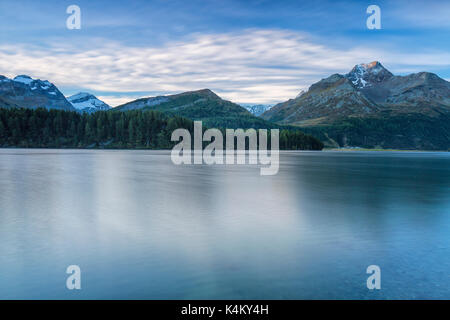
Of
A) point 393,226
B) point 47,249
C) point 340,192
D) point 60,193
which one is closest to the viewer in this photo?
point 47,249

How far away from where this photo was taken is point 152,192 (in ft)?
104

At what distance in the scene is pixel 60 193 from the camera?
3058 cm

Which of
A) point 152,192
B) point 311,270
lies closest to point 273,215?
point 311,270

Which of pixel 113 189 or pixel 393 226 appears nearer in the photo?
pixel 393 226

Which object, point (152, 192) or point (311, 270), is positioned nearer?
point (311, 270)

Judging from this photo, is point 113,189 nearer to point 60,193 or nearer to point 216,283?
point 60,193

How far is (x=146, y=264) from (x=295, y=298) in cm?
512

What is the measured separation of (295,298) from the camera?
32.0 ft

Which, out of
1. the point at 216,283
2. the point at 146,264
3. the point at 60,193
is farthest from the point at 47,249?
the point at 60,193

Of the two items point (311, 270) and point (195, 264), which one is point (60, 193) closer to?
point (195, 264)

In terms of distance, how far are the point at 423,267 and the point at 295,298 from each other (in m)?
5.29

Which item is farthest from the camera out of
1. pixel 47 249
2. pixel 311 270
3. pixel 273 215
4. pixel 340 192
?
pixel 340 192
